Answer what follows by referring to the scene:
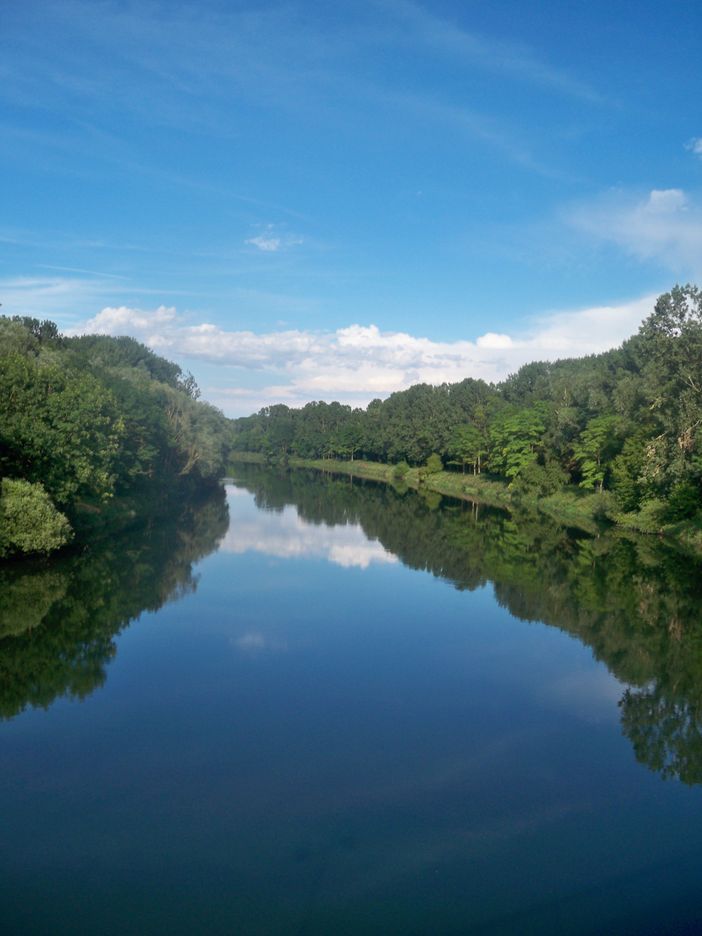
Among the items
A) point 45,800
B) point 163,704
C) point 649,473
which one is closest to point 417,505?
point 649,473

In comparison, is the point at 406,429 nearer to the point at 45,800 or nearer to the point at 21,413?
the point at 21,413

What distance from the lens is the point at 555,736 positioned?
15289mm

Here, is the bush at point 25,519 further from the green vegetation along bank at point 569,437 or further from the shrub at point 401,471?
the shrub at point 401,471

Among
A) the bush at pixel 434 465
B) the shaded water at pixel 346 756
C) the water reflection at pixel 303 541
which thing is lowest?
the shaded water at pixel 346 756

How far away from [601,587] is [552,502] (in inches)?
1261

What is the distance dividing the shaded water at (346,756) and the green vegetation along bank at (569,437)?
1362cm

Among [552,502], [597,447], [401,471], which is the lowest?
[552,502]

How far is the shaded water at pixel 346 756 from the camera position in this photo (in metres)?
9.71

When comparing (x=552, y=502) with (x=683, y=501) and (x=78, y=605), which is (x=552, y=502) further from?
(x=78, y=605)

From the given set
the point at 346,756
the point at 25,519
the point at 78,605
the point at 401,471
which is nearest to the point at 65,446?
the point at 25,519

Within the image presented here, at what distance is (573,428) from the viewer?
→ 61812mm

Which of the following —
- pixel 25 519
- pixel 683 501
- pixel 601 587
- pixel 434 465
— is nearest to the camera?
pixel 25 519

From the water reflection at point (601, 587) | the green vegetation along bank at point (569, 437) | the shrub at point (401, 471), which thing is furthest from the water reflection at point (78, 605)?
the shrub at point (401, 471)

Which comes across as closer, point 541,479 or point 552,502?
point 552,502
